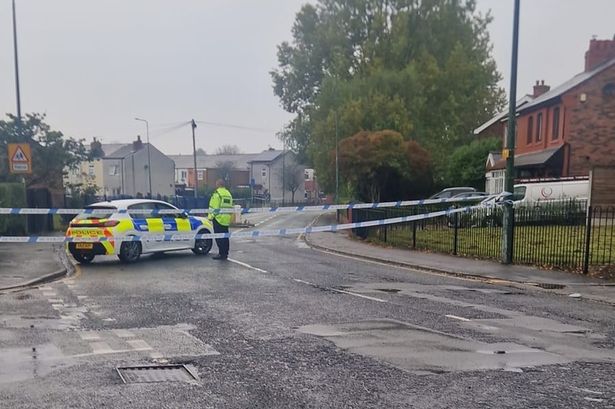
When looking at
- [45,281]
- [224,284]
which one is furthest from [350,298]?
[45,281]

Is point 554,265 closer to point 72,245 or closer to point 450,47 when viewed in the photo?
point 72,245

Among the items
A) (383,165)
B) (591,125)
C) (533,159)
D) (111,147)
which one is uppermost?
(111,147)

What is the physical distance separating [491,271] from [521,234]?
205 inches

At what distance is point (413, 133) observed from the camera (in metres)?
34.8

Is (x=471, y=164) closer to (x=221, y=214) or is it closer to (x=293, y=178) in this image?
(x=221, y=214)

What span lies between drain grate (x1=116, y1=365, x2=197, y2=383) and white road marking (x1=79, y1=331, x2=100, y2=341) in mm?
1209

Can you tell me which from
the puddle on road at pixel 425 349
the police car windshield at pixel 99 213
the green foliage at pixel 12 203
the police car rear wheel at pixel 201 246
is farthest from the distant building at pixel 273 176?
the puddle on road at pixel 425 349

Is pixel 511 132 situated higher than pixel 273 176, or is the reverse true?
pixel 511 132

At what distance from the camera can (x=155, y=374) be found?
15.7ft

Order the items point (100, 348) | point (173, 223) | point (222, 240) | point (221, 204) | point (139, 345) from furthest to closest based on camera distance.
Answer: point (173, 223) < point (222, 240) < point (221, 204) < point (139, 345) < point (100, 348)

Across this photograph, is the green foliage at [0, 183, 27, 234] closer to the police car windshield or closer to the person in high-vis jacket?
the police car windshield

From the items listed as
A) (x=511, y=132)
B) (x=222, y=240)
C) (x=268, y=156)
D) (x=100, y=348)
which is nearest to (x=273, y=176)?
(x=268, y=156)

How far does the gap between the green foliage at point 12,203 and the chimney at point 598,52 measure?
95.6 ft

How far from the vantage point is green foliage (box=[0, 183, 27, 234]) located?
55.9ft
